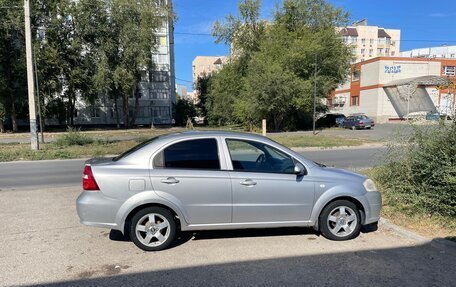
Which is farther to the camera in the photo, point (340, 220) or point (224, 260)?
point (340, 220)

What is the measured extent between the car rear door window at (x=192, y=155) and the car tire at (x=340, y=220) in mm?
1697

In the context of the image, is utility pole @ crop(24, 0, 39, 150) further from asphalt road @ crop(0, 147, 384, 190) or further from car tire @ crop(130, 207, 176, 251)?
car tire @ crop(130, 207, 176, 251)

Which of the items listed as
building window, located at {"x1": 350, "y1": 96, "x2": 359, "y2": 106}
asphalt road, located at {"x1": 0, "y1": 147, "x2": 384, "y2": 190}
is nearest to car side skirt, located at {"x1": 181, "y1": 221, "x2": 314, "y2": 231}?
asphalt road, located at {"x1": 0, "y1": 147, "x2": 384, "y2": 190}

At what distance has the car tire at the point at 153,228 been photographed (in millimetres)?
4480

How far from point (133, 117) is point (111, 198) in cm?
4768

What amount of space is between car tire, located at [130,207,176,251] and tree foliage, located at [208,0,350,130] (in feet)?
99.0

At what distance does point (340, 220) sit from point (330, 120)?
43171mm

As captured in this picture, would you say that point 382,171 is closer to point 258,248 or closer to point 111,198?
point 258,248

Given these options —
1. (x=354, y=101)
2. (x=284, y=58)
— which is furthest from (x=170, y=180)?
(x=354, y=101)

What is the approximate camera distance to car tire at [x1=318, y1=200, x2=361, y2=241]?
4863 millimetres

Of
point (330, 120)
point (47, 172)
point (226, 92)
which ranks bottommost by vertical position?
point (47, 172)

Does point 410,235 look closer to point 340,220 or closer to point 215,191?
point 340,220

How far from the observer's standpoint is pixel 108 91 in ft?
135

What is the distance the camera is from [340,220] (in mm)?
4902
